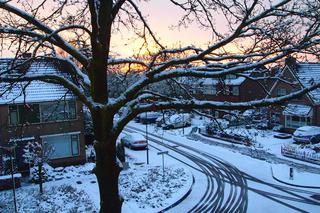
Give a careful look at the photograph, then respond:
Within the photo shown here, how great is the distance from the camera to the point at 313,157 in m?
25.7

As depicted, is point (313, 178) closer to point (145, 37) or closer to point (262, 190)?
point (262, 190)

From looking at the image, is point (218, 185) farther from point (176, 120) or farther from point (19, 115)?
point (19, 115)

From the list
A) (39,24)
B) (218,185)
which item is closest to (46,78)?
(39,24)

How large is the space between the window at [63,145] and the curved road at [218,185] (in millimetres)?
8205

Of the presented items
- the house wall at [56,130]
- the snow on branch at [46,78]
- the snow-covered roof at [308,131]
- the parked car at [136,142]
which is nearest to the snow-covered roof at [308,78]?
the snow on branch at [46,78]

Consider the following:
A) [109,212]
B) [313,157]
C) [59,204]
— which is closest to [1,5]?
[109,212]

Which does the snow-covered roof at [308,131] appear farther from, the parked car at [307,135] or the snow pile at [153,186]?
the snow pile at [153,186]

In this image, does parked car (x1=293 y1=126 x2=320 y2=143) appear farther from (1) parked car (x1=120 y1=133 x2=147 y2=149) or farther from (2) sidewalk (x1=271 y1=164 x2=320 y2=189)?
(1) parked car (x1=120 y1=133 x2=147 y2=149)

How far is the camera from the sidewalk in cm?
2056

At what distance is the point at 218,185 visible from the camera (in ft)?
69.8

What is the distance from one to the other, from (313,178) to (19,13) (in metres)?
20.9

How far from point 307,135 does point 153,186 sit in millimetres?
16439

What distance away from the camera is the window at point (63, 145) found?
24969 millimetres

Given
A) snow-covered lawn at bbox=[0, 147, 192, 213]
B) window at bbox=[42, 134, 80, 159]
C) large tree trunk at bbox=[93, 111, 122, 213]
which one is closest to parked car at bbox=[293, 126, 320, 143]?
snow-covered lawn at bbox=[0, 147, 192, 213]
